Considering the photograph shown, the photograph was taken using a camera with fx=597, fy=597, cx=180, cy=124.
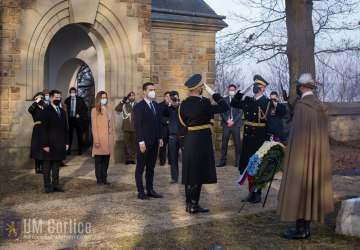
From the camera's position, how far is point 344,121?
64.8 ft

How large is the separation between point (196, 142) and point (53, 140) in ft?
9.23

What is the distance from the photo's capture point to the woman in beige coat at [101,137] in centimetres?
1098

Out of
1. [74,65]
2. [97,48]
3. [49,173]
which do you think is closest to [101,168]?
[49,173]

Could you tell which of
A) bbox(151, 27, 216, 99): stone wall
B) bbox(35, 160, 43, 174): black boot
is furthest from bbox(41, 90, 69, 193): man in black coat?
bbox(151, 27, 216, 99): stone wall

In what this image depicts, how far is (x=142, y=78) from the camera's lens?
14.9m

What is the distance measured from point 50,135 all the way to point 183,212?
2911 mm

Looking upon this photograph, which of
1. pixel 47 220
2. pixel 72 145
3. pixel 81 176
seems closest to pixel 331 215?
pixel 47 220

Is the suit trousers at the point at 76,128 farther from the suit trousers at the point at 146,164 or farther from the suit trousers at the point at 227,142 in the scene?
the suit trousers at the point at 146,164

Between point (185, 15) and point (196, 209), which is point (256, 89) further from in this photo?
point (185, 15)

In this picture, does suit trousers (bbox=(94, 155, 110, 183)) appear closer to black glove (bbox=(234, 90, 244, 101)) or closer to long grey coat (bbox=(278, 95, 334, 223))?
black glove (bbox=(234, 90, 244, 101))

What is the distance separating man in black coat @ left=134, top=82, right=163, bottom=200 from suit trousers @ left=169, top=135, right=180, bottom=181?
60.3 inches

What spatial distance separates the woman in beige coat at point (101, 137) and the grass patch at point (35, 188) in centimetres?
28

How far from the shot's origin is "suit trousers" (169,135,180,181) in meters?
11.4

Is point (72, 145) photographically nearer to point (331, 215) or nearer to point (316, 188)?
point (331, 215)
